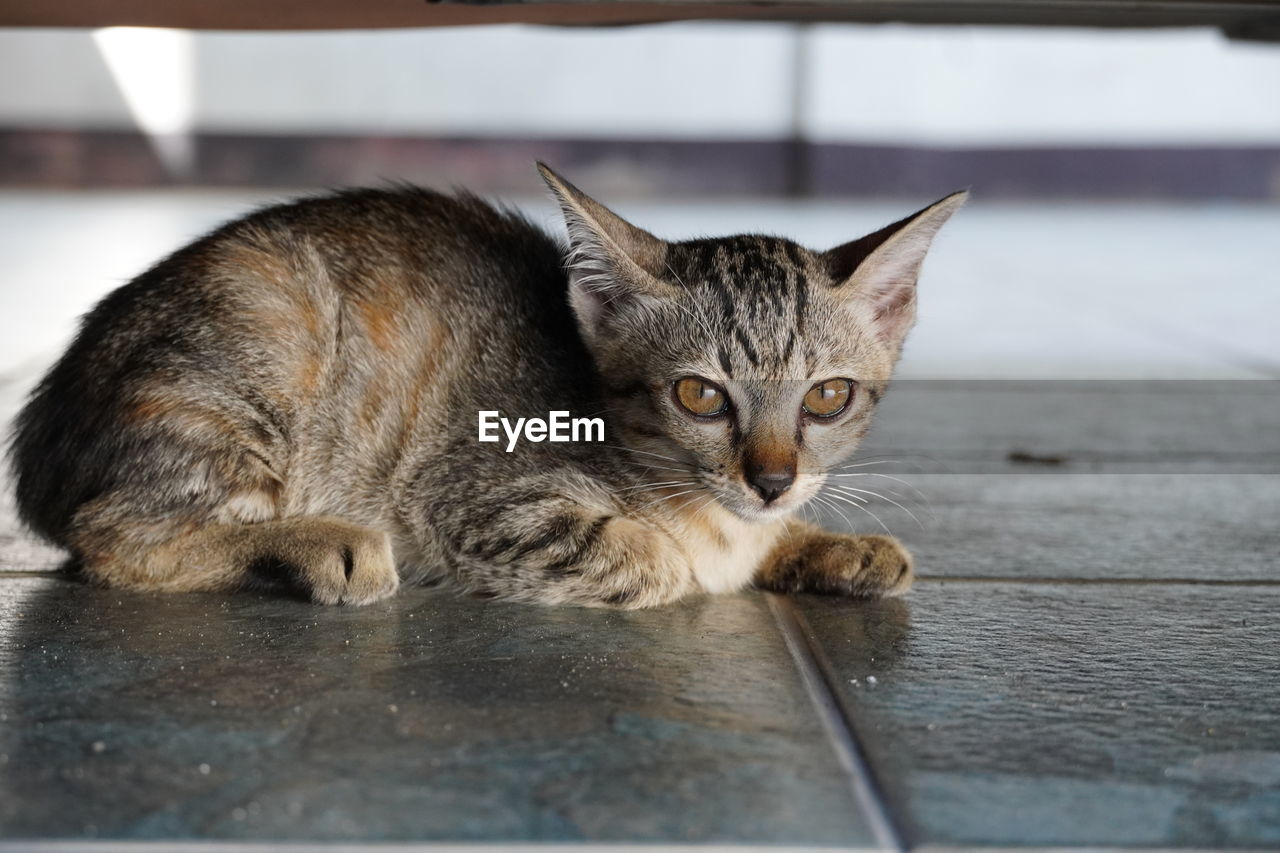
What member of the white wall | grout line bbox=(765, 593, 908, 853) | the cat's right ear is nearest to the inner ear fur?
the cat's right ear

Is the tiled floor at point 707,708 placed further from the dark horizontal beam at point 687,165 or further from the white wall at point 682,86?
the white wall at point 682,86

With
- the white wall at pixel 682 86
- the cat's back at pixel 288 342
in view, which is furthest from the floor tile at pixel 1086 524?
the white wall at pixel 682 86

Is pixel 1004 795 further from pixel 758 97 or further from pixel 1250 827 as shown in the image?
pixel 758 97

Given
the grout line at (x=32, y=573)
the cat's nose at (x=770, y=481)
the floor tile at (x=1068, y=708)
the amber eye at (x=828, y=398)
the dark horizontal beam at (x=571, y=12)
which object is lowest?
the floor tile at (x=1068, y=708)

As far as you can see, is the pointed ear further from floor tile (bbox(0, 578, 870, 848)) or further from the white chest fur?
floor tile (bbox(0, 578, 870, 848))

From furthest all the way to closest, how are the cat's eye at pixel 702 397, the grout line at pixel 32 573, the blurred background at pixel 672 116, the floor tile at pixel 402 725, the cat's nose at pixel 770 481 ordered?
the blurred background at pixel 672 116 < the grout line at pixel 32 573 < the cat's eye at pixel 702 397 < the cat's nose at pixel 770 481 < the floor tile at pixel 402 725

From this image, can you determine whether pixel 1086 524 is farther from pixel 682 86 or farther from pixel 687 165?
pixel 682 86
